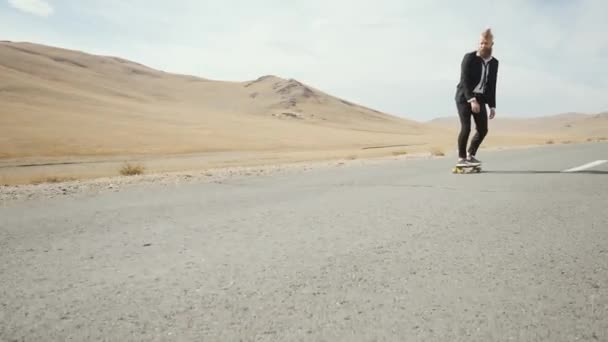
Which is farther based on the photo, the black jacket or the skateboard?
the black jacket

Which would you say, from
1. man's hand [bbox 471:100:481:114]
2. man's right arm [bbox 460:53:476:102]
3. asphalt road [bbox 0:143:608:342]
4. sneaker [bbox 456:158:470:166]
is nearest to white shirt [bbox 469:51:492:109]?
man's right arm [bbox 460:53:476:102]

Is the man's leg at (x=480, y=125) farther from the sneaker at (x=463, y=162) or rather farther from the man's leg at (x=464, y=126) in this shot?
the sneaker at (x=463, y=162)

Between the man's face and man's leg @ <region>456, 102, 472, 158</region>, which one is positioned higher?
the man's face

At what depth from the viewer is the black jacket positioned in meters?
6.96

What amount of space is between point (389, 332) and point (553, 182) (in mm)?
4534

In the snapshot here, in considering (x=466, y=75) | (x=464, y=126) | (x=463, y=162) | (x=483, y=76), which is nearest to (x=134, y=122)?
(x=464, y=126)

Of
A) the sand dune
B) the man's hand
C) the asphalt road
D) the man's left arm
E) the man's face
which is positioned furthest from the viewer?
the sand dune

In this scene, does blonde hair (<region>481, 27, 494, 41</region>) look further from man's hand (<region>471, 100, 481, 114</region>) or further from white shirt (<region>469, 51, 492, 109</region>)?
man's hand (<region>471, 100, 481, 114</region>)

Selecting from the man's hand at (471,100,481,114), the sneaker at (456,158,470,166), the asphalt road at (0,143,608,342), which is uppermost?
the man's hand at (471,100,481,114)

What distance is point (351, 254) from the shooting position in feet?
6.95

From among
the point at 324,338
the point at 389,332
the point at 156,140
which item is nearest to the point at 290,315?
the point at 324,338

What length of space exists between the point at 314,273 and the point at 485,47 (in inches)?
247

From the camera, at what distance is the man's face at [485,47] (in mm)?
6910

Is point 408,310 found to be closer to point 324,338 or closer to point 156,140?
point 324,338
